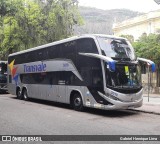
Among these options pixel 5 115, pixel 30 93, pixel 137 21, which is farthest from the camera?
pixel 137 21

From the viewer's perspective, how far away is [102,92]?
13.2 meters

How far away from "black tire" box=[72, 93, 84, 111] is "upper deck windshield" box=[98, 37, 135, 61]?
108 inches

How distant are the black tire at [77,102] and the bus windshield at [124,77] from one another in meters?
2.28

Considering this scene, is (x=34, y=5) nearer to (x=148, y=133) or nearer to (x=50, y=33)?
(x=50, y=33)

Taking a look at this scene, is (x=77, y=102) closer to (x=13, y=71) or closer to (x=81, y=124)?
(x=81, y=124)

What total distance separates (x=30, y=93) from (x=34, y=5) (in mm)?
12958

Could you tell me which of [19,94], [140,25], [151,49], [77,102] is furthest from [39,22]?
[140,25]

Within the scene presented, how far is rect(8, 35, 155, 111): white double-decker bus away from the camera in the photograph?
512 inches

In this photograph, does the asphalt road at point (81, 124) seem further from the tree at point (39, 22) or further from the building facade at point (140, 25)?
the building facade at point (140, 25)

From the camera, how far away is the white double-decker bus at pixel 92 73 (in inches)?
512

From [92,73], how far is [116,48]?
156 cm

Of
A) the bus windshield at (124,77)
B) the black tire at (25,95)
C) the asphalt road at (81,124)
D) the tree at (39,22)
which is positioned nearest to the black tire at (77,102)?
the asphalt road at (81,124)

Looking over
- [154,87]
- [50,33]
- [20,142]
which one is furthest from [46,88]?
[154,87]

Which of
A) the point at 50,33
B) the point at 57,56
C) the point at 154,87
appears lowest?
the point at 154,87
